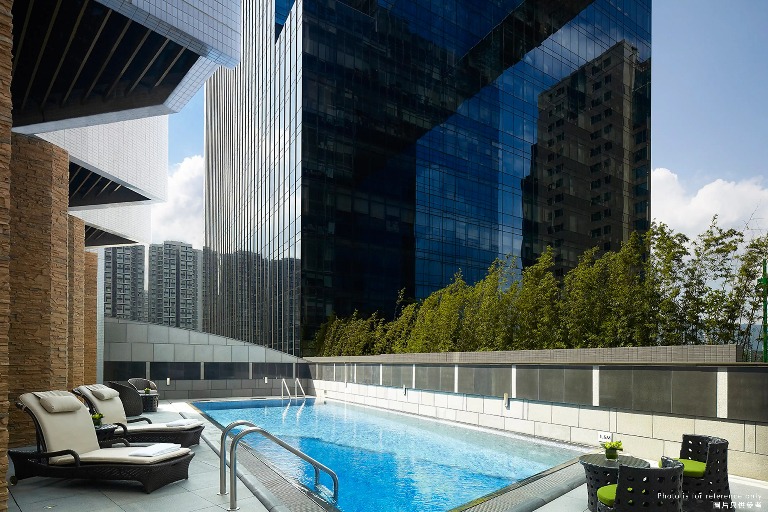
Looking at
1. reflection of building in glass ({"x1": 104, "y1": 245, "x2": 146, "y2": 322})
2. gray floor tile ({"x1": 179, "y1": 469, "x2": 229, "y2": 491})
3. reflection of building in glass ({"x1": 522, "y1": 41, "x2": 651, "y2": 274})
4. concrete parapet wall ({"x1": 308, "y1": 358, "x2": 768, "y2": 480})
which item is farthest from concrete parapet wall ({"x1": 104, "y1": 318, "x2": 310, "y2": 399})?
reflection of building in glass ({"x1": 104, "y1": 245, "x2": 146, "y2": 322})

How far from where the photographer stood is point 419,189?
33031 millimetres

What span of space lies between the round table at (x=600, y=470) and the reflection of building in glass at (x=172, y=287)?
9165 centimetres

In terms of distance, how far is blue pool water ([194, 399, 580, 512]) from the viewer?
23.0 feet

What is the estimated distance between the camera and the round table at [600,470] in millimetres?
5175

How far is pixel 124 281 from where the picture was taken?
87.8 metres

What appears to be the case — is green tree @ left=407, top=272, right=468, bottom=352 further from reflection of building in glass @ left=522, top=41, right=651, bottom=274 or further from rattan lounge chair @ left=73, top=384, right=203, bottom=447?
reflection of building in glass @ left=522, top=41, right=651, bottom=274

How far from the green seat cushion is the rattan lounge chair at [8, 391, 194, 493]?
176 inches

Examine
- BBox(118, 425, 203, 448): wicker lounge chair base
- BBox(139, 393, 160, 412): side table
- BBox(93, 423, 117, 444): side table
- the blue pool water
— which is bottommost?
BBox(139, 393, 160, 412): side table

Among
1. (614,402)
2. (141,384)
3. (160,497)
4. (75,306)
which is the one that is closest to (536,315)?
(614,402)

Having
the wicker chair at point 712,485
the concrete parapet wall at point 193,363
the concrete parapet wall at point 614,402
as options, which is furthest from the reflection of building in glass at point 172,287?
the wicker chair at point 712,485

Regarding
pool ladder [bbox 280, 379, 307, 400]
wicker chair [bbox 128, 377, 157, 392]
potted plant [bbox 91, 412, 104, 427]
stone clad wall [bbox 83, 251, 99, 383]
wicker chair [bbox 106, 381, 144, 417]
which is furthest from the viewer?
pool ladder [bbox 280, 379, 307, 400]

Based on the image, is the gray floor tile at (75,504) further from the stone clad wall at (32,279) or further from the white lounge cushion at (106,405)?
the stone clad wall at (32,279)

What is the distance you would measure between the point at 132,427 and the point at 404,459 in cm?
428

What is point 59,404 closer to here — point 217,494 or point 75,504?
point 75,504
